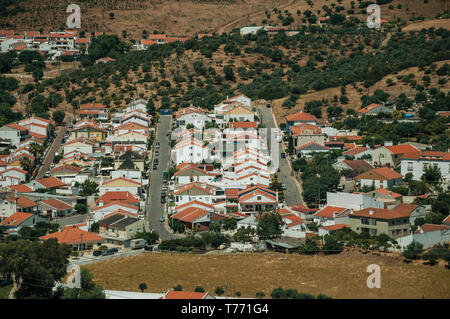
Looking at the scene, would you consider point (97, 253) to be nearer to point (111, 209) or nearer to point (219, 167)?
→ point (111, 209)

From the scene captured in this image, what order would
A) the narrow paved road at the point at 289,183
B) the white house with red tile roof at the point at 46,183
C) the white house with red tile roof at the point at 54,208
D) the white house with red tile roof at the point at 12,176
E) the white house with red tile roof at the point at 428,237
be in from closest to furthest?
the white house with red tile roof at the point at 428,237 < the white house with red tile roof at the point at 54,208 < the narrow paved road at the point at 289,183 < the white house with red tile roof at the point at 46,183 < the white house with red tile roof at the point at 12,176

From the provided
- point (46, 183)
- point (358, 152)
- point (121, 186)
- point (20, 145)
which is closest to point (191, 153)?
point (121, 186)

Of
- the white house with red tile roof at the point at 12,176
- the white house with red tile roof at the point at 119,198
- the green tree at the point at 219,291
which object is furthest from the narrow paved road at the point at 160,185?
the green tree at the point at 219,291

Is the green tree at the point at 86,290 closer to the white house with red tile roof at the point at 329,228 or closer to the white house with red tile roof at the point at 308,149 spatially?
the white house with red tile roof at the point at 329,228

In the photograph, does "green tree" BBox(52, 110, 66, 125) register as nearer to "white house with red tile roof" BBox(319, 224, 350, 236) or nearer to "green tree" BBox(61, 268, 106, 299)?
"white house with red tile roof" BBox(319, 224, 350, 236)
